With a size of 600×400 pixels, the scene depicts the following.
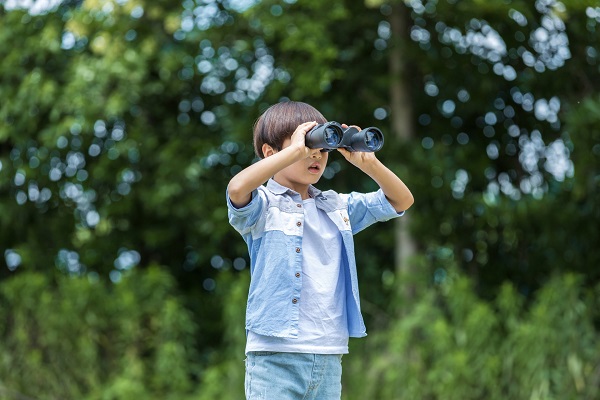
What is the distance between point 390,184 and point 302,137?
332mm

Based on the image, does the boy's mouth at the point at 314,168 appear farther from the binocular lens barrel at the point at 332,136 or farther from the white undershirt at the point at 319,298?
the binocular lens barrel at the point at 332,136

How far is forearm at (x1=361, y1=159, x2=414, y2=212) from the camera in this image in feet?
8.13

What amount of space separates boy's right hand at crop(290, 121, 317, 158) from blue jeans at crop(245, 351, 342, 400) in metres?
0.48

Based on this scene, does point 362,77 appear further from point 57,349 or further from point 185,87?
point 57,349

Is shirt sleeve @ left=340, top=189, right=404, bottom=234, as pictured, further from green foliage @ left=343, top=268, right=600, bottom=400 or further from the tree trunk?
the tree trunk

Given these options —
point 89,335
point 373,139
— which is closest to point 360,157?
point 373,139

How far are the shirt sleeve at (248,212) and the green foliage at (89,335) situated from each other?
4.18 meters

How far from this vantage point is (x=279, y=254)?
8.02 ft

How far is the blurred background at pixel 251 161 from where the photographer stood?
20.0 ft

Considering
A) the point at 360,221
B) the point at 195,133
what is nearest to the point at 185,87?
the point at 195,133

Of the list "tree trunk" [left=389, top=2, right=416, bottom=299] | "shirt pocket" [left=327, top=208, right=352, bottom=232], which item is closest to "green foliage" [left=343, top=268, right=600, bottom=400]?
"tree trunk" [left=389, top=2, right=416, bottom=299]

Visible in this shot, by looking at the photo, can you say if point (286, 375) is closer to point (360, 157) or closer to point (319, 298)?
point (319, 298)

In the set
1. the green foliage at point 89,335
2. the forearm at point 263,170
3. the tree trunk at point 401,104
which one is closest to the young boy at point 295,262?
the forearm at point 263,170

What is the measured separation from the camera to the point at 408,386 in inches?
225
